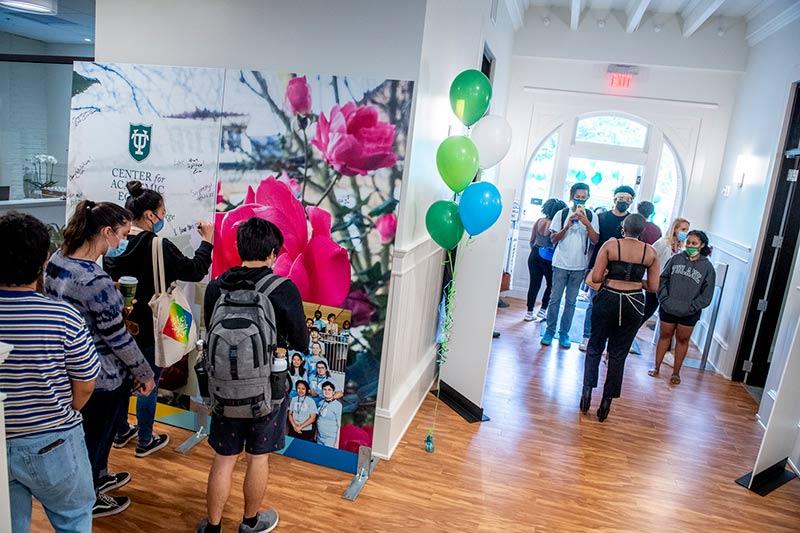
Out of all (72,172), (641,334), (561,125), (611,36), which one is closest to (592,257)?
(641,334)

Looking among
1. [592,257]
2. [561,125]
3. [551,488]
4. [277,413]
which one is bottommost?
[551,488]

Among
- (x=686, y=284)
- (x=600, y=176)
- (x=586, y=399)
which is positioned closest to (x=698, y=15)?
(x=600, y=176)

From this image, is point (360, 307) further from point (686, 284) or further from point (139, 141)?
point (686, 284)

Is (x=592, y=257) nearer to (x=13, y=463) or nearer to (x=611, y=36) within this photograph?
(x=611, y=36)

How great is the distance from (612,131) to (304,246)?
5126 millimetres

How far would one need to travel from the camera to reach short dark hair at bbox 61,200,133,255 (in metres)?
1.97

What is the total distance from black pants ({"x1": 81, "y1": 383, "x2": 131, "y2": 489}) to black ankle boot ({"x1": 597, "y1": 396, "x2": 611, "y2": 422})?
3.01 meters

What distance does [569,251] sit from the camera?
5055 millimetres

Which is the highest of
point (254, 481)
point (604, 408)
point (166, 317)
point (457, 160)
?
point (457, 160)

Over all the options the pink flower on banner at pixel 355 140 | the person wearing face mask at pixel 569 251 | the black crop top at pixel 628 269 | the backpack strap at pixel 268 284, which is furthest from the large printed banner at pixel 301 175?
the person wearing face mask at pixel 569 251

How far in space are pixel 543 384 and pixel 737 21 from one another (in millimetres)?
4394

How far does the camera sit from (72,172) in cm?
312

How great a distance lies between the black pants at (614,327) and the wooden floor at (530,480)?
37cm
